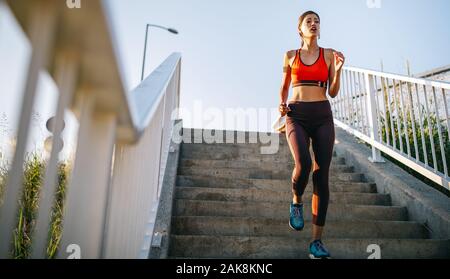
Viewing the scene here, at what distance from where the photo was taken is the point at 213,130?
475cm

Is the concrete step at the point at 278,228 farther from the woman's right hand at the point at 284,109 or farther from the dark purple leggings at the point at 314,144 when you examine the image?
the woman's right hand at the point at 284,109

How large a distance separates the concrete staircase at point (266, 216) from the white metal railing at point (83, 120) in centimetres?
143

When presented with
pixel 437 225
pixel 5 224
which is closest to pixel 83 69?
pixel 5 224

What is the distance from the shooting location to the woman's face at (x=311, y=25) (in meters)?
2.48

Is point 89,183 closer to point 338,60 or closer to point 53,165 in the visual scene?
point 53,165

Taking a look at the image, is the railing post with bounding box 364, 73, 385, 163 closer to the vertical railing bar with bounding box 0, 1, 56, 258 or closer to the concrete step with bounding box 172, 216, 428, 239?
the concrete step with bounding box 172, 216, 428, 239

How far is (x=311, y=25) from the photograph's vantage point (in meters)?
2.49

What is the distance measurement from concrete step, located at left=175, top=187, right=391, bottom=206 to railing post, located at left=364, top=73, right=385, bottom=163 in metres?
0.63

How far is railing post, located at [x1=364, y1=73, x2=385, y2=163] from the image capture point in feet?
12.2

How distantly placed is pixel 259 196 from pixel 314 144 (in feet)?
3.34

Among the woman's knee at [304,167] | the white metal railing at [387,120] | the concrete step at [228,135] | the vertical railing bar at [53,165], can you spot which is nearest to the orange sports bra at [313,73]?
the woman's knee at [304,167]


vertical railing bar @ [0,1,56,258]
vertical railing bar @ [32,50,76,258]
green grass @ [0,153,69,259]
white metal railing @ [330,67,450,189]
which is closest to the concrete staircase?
white metal railing @ [330,67,450,189]

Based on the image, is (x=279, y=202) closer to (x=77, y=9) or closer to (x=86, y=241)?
(x=86, y=241)
